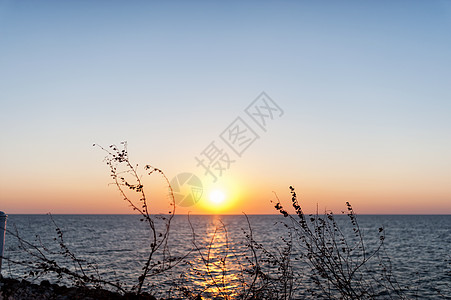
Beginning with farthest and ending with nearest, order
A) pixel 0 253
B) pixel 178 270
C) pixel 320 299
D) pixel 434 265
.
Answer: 1. pixel 434 265
2. pixel 178 270
3. pixel 320 299
4. pixel 0 253

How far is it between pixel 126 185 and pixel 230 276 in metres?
18.0

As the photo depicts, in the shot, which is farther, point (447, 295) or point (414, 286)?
point (414, 286)

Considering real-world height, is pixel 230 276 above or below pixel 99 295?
below

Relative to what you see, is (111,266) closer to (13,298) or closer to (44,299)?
(44,299)

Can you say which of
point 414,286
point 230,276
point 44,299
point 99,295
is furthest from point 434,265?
point 99,295

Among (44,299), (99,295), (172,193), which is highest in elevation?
(172,193)

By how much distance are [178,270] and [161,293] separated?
20.5 ft

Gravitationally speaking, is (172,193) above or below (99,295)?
above

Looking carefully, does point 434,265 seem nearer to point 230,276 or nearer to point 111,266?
point 230,276

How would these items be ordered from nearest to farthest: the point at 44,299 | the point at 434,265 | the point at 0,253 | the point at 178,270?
the point at 0,253, the point at 44,299, the point at 178,270, the point at 434,265

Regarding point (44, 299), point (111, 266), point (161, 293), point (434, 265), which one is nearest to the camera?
point (44, 299)

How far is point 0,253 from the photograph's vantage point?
6.29 m

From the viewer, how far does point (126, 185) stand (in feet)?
15.0

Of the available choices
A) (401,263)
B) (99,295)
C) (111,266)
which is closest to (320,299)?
(99,295)
